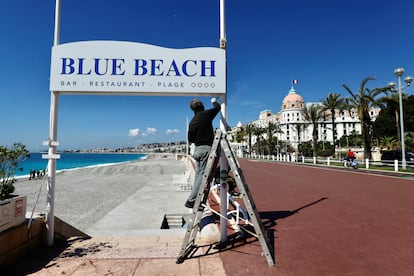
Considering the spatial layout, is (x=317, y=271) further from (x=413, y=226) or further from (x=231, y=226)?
(x=413, y=226)

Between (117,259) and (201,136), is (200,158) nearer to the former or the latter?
(201,136)

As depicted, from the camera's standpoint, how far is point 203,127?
3.58 m

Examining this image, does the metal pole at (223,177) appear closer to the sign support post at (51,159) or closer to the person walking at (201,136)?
the person walking at (201,136)

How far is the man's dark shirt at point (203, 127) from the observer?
3.54 meters

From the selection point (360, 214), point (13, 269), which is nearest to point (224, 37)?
point (13, 269)

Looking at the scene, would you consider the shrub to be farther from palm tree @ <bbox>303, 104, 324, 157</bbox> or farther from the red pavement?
palm tree @ <bbox>303, 104, 324, 157</bbox>

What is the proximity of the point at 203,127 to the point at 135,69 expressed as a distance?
136cm

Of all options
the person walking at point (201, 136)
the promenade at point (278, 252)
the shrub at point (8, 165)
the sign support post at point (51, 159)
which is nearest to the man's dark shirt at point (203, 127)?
the person walking at point (201, 136)

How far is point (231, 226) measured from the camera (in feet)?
14.1

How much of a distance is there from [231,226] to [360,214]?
123 inches

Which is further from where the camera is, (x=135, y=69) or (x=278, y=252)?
(x=135, y=69)

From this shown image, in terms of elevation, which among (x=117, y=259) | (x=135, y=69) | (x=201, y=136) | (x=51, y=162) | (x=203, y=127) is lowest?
(x=117, y=259)

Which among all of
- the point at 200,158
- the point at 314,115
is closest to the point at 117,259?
the point at 200,158

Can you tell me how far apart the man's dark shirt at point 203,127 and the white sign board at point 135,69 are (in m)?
0.34
